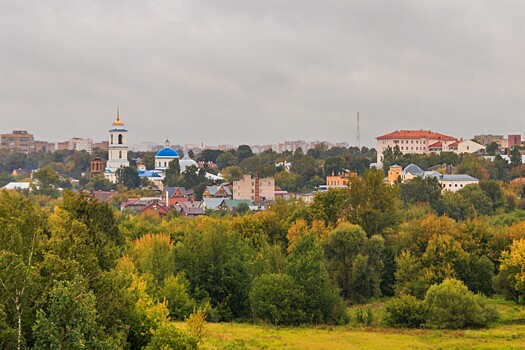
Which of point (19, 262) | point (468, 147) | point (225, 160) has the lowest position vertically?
point (19, 262)

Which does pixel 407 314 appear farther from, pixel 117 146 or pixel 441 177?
pixel 117 146

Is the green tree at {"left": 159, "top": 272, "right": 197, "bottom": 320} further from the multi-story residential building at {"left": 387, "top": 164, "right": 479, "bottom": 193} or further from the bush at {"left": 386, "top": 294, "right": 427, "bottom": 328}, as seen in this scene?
the multi-story residential building at {"left": 387, "top": 164, "right": 479, "bottom": 193}

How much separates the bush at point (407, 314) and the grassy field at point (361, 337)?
0.66m

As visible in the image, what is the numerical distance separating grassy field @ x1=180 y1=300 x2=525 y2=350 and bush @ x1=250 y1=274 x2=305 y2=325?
0.82m

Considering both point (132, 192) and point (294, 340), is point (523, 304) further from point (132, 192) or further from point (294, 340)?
point (132, 192)

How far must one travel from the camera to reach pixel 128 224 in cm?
5444

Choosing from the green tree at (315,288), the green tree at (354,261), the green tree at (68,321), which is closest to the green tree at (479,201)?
the green tree at (354,261)

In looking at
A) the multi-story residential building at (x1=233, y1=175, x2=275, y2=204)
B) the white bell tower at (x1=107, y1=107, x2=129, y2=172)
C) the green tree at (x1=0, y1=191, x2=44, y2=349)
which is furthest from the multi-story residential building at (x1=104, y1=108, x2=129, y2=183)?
the green tree at (x1=0, y1=191, x2=44, y2=349)

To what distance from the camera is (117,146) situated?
130500mm

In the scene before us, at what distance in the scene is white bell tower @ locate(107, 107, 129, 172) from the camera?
129125 mm

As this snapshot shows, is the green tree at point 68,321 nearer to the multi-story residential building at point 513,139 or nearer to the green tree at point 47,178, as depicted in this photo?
the green tree at point 47,178

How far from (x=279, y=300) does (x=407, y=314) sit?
497 cm

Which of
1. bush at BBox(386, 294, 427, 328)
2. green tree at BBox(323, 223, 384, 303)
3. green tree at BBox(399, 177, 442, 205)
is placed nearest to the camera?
bush at BBox(386, 294, 427, 328)

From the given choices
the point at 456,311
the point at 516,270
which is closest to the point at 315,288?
the point at 456,311
